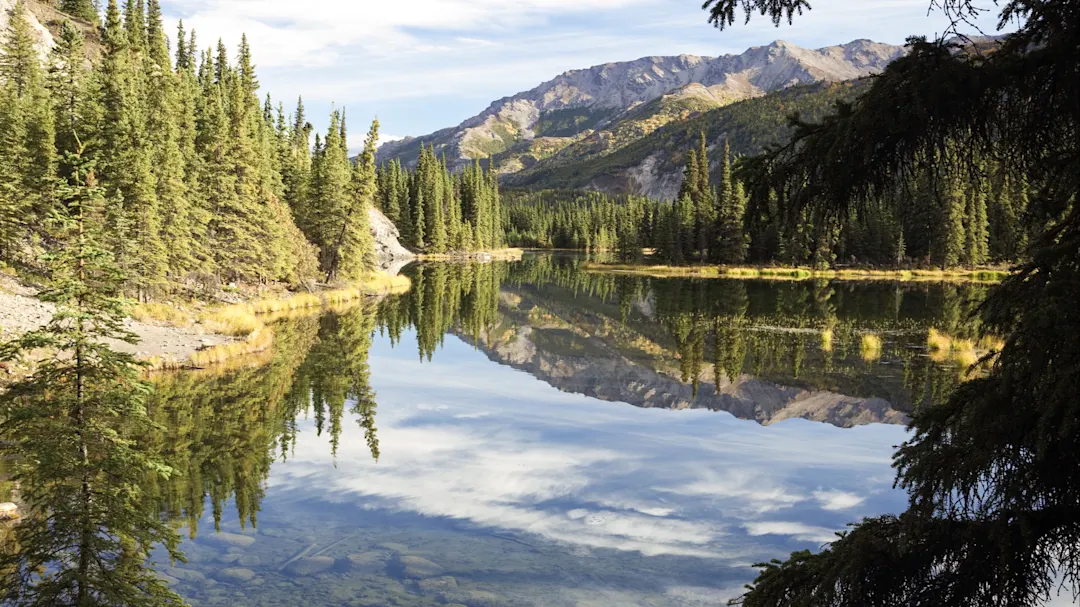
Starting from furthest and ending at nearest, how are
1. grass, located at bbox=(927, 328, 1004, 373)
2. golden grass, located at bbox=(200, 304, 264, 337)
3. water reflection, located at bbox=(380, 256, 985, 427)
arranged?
golden grass, located at bbox=(200, 304, 264, 337) → grass, located at bbox=(927, 328, 1004, 373) → water reflection, located at bbox=(380, 256, 985, 427)

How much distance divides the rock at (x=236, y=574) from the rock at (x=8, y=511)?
15.5 feet

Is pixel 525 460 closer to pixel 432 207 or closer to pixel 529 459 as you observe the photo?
pixel 529 459

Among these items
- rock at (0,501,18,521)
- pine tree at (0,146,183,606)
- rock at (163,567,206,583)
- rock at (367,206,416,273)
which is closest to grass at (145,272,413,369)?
rock at (0,501,18,521)

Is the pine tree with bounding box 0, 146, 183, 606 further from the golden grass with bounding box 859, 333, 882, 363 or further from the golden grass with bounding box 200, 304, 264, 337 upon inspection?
the golden grass with bounding box 859, 333, 882, 363

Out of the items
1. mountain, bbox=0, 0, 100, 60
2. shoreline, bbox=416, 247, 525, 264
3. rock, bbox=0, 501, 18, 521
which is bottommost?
rock, bbox=0, 501, 18, 521

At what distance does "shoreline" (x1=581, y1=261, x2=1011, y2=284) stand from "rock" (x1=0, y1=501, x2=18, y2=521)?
282 feet

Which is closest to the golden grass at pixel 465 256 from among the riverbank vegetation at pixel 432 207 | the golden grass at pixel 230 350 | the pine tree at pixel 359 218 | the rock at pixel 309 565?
the riverbank vegetation at pixel 432 207

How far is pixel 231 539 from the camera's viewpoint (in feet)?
51.0

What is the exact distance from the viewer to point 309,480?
19641 mm

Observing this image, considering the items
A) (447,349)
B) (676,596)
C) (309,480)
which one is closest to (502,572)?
(676,596)

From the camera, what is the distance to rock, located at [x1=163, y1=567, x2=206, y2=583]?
44.9 feet

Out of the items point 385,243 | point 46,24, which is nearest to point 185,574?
point 385,243

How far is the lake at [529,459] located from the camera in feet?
46.8

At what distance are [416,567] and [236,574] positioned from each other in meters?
3.22
